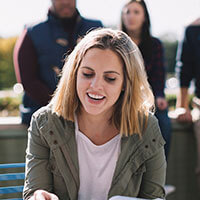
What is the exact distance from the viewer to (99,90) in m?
1.74

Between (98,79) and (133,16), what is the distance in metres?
1.37

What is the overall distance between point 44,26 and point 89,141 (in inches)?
51.0

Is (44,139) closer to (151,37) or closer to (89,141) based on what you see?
(89,141)

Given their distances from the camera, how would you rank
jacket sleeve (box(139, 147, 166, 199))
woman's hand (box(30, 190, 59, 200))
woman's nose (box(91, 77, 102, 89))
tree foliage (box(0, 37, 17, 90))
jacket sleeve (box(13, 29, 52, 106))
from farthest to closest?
tree foliage (box(0, 37, 17, 90)) → jacket sleeve (box(13, 29, 52, 106)) → jacket sleeve (box(139, 147, 166, 199)) → woman's nose (box(91, 77, 102, 89)) → woman's hand (box(30, 190, 59, 200))

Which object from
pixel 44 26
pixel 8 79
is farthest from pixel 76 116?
pixel 8 79

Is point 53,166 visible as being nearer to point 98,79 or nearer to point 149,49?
point 98,79

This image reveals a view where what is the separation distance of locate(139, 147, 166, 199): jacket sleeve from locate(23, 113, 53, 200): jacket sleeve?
0.47m

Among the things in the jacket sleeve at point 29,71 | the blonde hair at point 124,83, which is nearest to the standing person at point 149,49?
the jacket sleeve at point 29,71

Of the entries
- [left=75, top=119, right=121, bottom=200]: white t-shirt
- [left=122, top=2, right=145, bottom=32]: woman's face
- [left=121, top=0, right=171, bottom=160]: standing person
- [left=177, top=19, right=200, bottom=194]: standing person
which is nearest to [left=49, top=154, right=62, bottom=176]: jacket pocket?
[left=75, top=119, right=121, bottom=200]: white t-shirt

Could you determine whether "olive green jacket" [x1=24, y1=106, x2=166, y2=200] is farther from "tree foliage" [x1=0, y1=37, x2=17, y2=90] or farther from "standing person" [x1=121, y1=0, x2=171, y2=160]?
"tree foliage" [x1=0, y1=37, x2=17, y2=90]

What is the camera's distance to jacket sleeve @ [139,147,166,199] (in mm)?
1834

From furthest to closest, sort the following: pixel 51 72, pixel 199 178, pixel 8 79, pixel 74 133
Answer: pixel 8 79, pixel 199 178, pixel 51 72, pixel 74 133

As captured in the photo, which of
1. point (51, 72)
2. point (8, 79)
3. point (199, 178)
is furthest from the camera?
point (8, 79)

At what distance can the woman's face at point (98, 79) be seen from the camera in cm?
173
